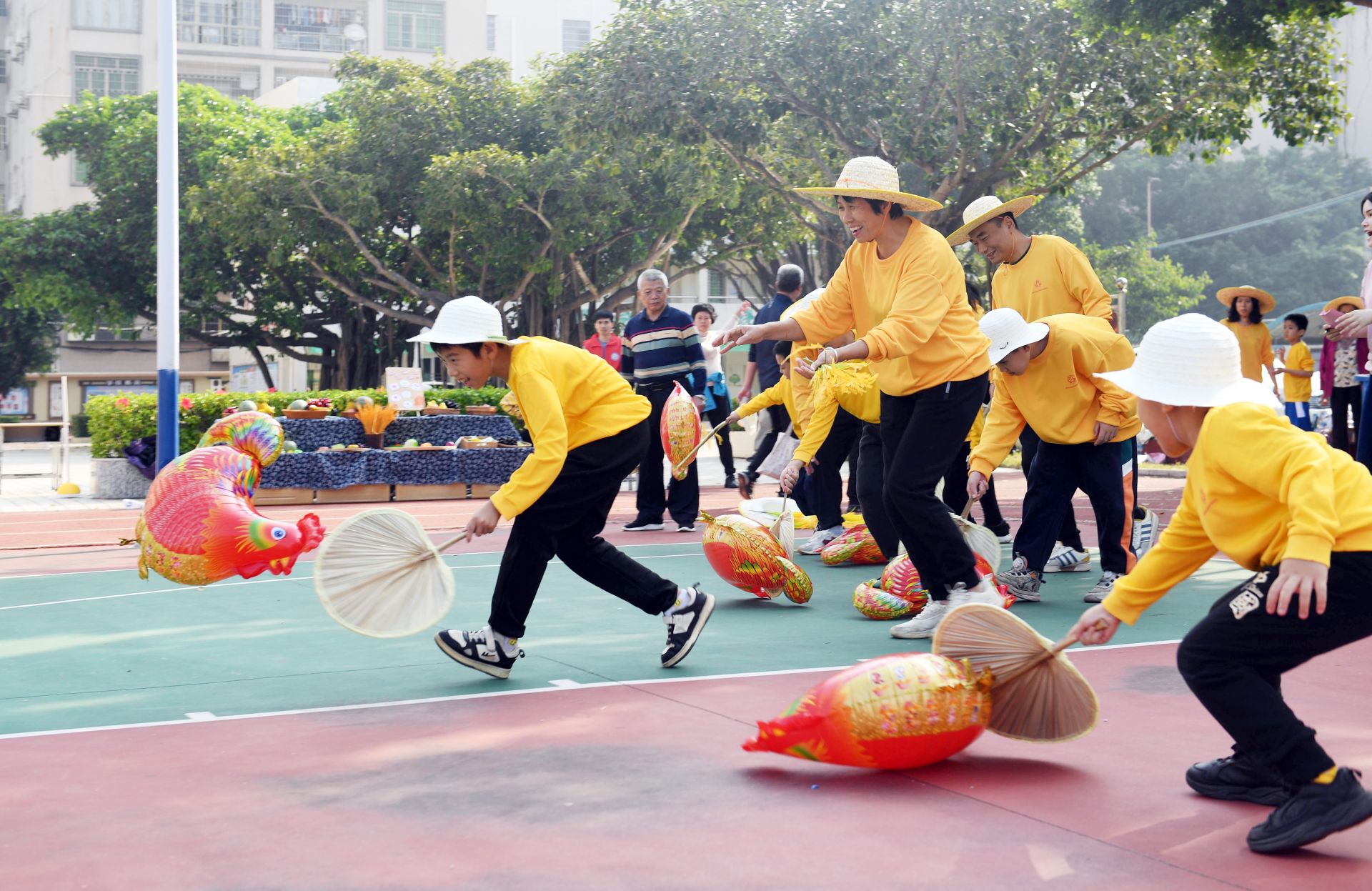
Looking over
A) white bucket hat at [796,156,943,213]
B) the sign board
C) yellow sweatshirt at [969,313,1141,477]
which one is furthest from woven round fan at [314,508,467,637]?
the sign board

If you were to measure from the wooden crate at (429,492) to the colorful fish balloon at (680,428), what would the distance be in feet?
20.4

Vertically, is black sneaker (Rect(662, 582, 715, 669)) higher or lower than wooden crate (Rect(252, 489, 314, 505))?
higher

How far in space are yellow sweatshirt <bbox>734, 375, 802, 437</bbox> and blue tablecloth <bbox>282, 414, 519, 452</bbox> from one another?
24.5 feet

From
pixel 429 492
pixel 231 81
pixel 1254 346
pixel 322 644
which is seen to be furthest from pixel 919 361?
pixel 231 81

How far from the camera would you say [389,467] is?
16125 millimetres

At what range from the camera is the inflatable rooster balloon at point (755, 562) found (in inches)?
302

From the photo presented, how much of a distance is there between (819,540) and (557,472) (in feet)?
15.6

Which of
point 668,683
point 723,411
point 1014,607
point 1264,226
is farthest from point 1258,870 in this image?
point 1264,226

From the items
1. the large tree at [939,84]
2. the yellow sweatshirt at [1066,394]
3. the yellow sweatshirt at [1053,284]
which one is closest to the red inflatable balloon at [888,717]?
the yellow sweatshirt at [1066,394]

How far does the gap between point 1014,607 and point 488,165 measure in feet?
79.0

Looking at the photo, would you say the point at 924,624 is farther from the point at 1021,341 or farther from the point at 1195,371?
the point at 1195,371

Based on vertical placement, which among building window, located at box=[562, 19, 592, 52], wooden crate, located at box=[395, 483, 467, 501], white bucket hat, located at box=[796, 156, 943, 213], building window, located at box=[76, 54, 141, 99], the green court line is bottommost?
wooden crate, located at box=[395, 483, 467, 501]

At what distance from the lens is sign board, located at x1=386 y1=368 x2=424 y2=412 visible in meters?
16.9

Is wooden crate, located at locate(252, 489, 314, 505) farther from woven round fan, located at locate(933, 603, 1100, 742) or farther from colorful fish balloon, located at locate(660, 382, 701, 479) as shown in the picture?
woven round fan, located at locate(933, 603, 1100, 742)
